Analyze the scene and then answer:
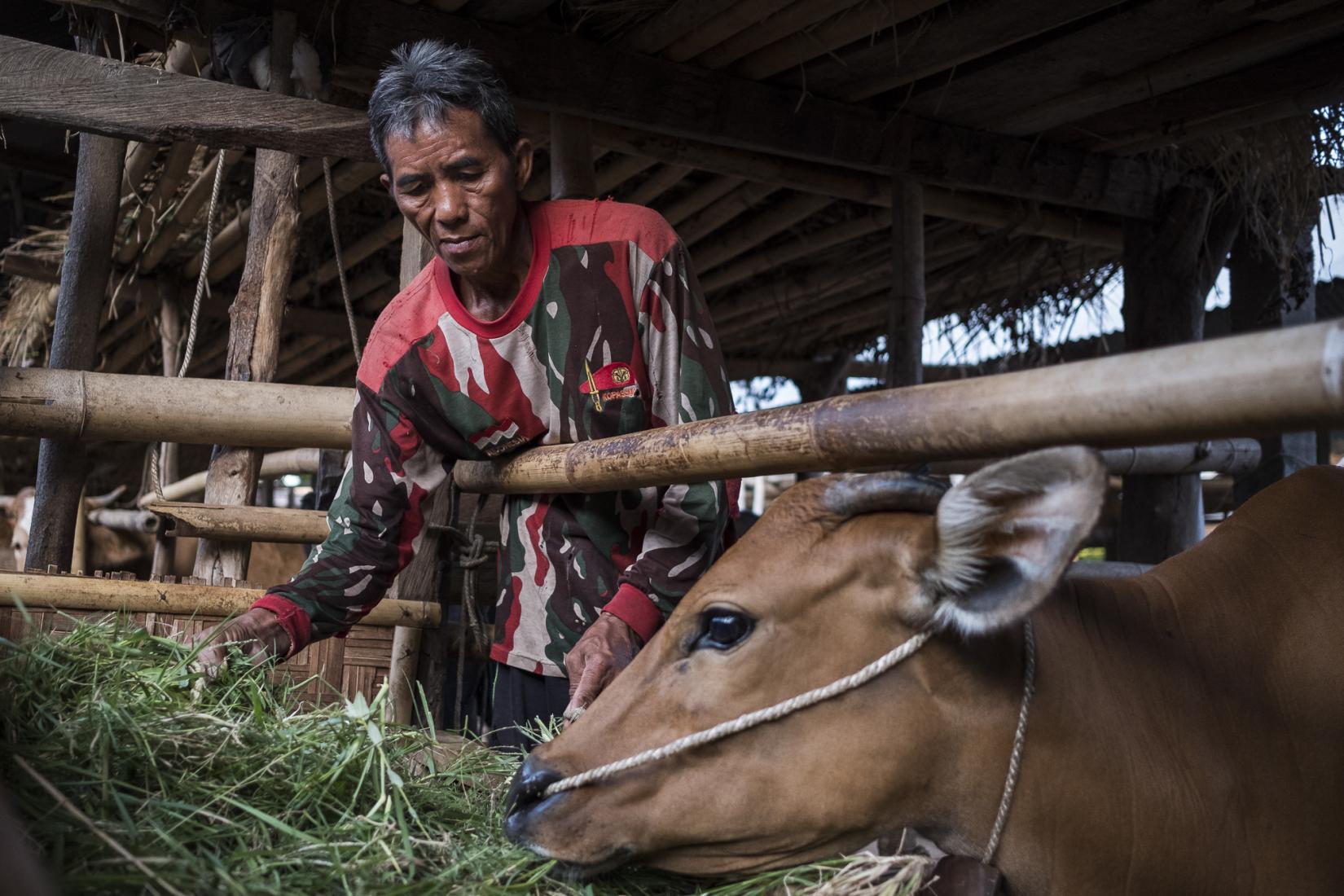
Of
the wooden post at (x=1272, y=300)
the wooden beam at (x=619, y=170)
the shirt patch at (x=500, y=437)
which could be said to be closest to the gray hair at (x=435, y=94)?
the shirt patch at (x=500, y=437)

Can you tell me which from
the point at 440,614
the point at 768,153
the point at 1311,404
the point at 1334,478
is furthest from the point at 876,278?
Answer: the point at 1311,404

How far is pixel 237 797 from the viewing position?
170 centimetres

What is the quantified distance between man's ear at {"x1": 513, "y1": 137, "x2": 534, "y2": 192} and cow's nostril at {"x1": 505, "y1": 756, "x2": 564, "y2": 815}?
1558 millimetres

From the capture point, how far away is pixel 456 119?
8.66 ft

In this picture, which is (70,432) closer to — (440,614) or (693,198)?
(440,614)

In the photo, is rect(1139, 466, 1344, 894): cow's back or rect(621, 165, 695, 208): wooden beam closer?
rect(1139, 466, 1344, 894): cow's back

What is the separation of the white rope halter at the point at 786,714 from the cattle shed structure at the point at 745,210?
309mm

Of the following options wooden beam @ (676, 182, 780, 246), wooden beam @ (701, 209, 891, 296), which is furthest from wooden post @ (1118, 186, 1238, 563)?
wooden beam @ (676, 182, 780, 246)

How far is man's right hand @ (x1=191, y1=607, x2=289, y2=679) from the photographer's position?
224 cm

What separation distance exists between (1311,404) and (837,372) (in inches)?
347

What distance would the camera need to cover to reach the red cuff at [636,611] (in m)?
2.50

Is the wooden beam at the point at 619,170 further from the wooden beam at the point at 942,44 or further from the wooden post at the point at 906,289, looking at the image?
the wooden post at the point at 906,289

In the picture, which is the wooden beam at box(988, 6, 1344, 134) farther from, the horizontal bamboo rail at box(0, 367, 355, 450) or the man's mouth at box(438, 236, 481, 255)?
the horizontal bamboo rail at box(0, 367, 355, 450)

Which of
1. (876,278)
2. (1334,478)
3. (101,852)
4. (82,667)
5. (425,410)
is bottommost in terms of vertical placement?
(101,852)
